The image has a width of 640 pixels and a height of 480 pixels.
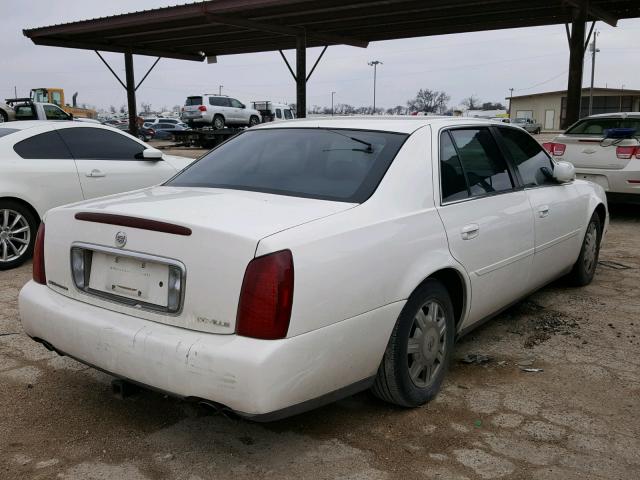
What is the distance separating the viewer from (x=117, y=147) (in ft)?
22.5

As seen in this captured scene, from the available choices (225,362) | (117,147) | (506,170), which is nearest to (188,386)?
(225,362)

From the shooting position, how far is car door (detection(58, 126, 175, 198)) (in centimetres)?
654

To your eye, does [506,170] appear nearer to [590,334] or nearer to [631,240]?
[590,334]

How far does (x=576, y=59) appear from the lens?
12.9m

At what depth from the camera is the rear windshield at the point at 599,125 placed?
8766 millimetres

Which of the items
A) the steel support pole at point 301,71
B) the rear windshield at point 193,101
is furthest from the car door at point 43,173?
the rear windshield at point 193,101

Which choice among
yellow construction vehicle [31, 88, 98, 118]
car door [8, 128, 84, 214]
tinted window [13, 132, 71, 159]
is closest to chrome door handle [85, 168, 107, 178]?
car door [8, 128, 84, 214]

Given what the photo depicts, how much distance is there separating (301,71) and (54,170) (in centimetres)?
1182

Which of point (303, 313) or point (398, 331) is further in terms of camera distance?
point (398, 331)

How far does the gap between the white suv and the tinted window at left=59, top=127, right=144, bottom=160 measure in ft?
75.4

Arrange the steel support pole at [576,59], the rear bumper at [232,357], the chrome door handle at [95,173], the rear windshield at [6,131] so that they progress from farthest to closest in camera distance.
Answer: the steel support pole at [576,59] < the chrome door handle at [95,173] < the rear windshield at [6,131] < the rear bumper at [232,357]

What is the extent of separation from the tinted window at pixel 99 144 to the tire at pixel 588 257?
4700 mm

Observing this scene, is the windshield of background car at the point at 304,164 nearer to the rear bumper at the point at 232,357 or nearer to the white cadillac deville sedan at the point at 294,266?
the white cadillac deville sedan at the point at 294,266

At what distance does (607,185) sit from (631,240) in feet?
3.50
